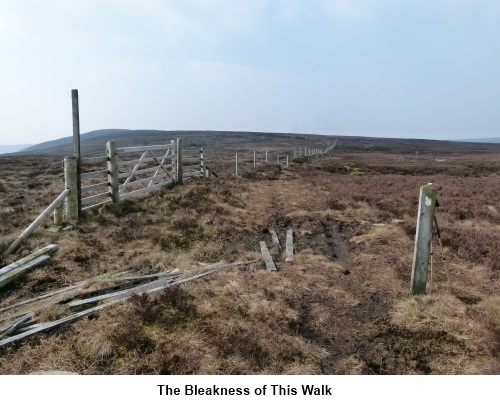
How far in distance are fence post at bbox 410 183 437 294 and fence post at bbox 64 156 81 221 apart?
25.1 ft

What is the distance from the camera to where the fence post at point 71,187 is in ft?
26.9

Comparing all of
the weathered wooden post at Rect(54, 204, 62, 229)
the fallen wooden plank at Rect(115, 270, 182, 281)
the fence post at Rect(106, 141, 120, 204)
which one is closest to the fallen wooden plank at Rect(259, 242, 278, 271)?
the fallen wooden plank at Rect(115, 270, 182, 281)

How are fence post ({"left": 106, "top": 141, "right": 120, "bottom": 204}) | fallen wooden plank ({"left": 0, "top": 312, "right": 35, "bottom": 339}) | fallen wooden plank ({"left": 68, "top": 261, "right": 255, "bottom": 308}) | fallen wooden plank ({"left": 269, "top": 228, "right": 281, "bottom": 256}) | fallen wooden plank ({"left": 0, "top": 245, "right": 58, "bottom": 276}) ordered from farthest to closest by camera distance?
fence post ({"left": 106, "top": 141, "right": 120, "bottom": 204}) < fallen wooden plank ({"left": 269, "top": 228, "right": 281, "bottom": 256}) < fallen wooden plank ({"left": 0, "top": 245, "right": 58, "bottom": 276}) < fallen wooden plank ({"left": 68, "top": 261, "right": 255, "bottom": 308}) < fallen wooden plank ({"left": 0, "top": 312, "right": 35, "bottom": 339})

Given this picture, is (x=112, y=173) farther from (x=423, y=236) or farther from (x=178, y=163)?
(x=423, y=236)

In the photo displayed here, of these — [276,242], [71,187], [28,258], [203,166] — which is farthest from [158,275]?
[203,166]

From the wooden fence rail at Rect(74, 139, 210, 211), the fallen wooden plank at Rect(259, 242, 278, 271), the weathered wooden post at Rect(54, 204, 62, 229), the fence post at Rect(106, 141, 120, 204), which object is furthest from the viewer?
the fence post at Rect(106, 141, 120, 204)

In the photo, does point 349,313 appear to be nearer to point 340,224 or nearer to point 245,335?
point 245,335

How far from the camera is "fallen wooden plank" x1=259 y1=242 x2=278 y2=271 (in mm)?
5715

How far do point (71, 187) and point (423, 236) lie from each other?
7796mm

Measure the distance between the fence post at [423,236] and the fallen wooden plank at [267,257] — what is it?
2.16 m

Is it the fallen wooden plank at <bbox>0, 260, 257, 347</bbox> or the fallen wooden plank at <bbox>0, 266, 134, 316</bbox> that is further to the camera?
the fallen wooden plank at <bbox>0, 266, 134, 316</bbox>

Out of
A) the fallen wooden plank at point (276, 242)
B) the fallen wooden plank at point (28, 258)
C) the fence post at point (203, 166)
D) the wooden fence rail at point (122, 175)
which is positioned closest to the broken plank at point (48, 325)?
the fallen wooden plank at point (28, 258)

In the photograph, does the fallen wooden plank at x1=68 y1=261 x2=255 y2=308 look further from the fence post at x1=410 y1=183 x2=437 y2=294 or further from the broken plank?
the fence post at x1=410 y1=183 x2=437 y2=294

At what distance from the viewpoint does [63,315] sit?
4.05 meters
